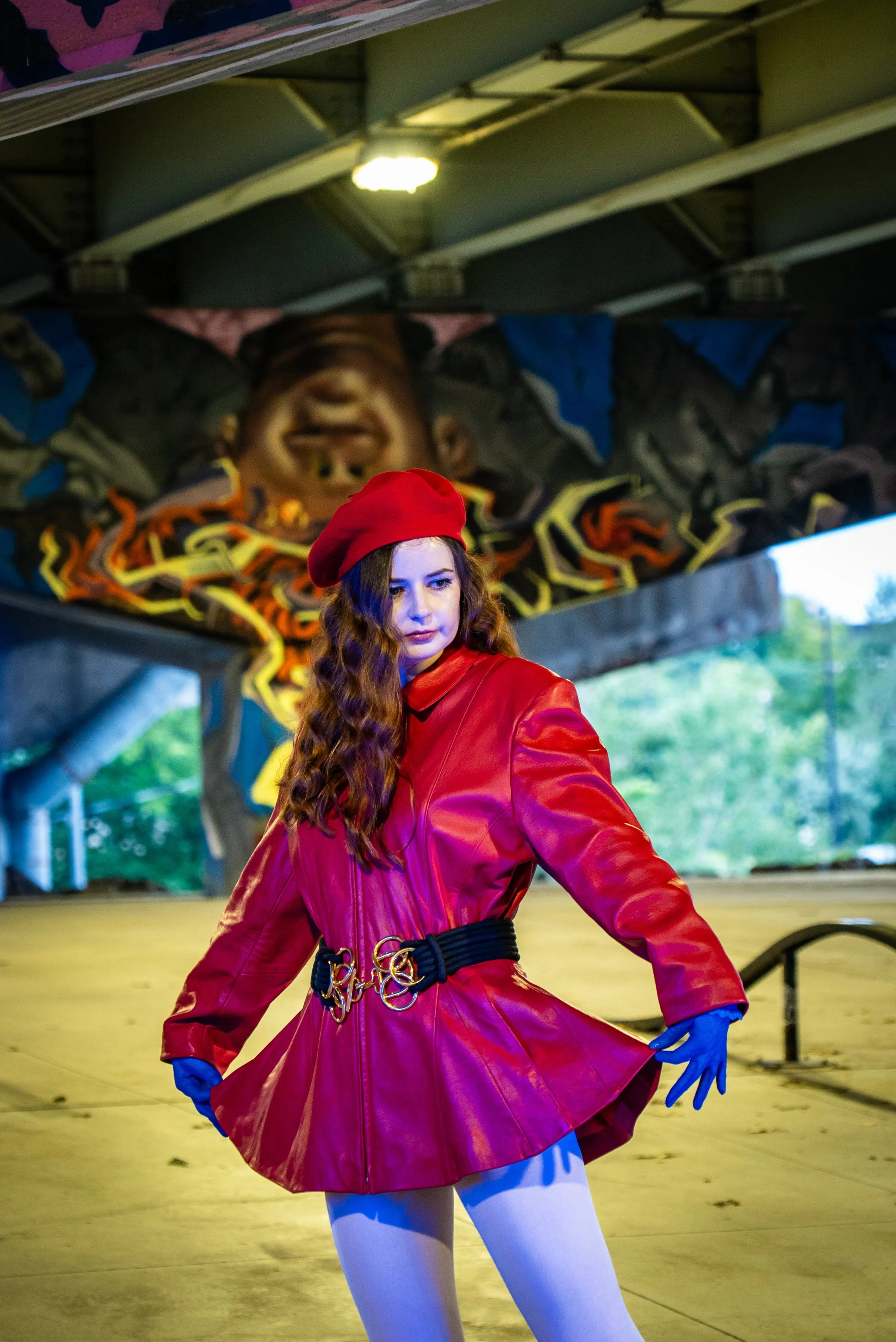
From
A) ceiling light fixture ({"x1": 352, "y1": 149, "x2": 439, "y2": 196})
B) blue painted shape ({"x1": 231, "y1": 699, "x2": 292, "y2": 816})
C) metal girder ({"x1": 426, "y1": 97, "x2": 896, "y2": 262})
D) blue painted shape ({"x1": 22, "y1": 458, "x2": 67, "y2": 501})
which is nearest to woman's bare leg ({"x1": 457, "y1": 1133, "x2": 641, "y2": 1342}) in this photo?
ceiling light fixture ({"x1": 352, "y1": 149, "x2": 439, "y2": 196})

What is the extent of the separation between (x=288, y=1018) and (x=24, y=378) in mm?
8304

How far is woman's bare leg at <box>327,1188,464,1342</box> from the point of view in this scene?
2344 mm

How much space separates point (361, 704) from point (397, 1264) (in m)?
0.89

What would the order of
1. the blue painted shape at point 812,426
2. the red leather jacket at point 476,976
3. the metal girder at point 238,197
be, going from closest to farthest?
1. the red leather jacket at point 476,976
2. the metal girder at point 238,197
3. the blue painted shape at point 812,426

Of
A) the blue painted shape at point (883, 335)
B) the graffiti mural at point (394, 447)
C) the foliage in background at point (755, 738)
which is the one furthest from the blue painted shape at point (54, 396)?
the foliage in background at point (755, 738)

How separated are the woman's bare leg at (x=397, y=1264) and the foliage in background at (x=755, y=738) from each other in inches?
2166

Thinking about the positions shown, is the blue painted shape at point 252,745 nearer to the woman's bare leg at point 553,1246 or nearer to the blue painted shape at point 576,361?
the blue painted shape at point 576,361

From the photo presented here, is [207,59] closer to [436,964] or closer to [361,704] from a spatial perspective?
[361,704]

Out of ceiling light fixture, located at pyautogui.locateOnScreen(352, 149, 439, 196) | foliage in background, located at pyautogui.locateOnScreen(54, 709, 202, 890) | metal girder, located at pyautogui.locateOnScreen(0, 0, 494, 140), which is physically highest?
ceiling light fixture, located at pyautogui.locateOnScreen(352, 149, 439, 196)

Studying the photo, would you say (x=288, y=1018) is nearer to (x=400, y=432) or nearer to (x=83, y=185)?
(x=400, y=432)

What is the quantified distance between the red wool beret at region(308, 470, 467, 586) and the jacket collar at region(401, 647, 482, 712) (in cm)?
21

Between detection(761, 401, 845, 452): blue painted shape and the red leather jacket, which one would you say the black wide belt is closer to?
the red leather jacket

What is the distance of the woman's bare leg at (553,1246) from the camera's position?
7.22ft

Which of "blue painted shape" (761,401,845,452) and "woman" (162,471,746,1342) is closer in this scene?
"woman" (162,471,746,1342)
